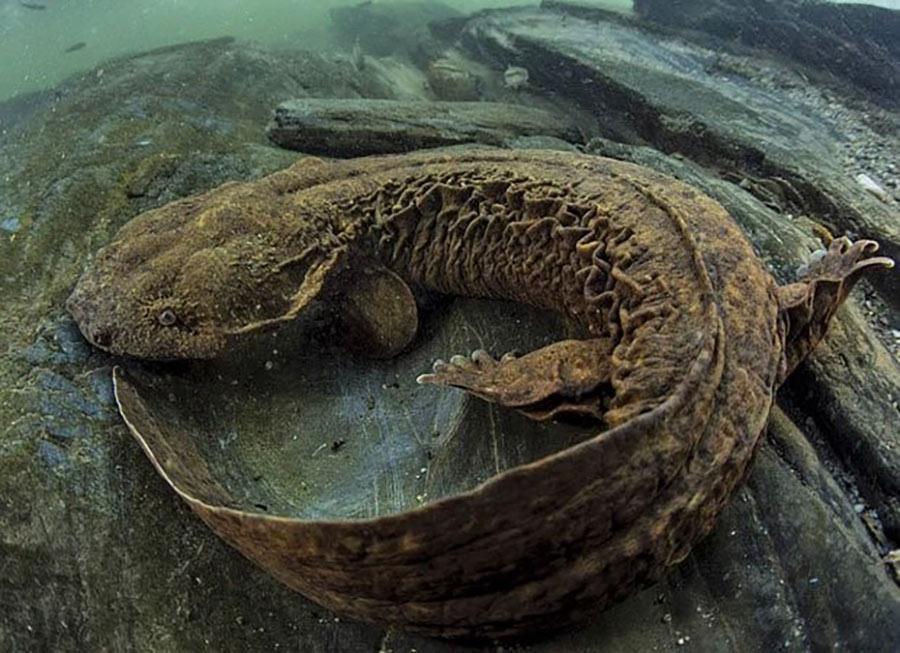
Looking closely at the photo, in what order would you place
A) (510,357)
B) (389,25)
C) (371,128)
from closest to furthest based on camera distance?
(510,357) < (371,128) < (389,25)

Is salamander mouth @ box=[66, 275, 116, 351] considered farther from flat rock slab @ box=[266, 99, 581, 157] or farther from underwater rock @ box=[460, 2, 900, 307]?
underwater rock @ box=[460, 2, 900, 307]

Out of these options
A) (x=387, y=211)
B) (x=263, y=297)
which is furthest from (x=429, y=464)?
(x=387, y=211)

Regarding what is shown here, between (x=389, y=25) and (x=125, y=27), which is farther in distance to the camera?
(x=125, y=27)

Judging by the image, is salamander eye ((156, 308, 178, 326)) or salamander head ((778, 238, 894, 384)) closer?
salamander head ((778, 238, 894, 384))

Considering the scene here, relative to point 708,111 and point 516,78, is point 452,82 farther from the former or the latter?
point 708,111

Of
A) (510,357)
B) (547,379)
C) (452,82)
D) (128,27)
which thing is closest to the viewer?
(547,379)

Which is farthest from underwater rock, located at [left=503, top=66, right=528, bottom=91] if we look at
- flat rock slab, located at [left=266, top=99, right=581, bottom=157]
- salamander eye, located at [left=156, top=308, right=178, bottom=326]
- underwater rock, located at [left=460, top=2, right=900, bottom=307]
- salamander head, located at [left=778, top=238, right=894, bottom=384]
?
salamander eye, located at [left=156, top=308, right=178, bottom=326]

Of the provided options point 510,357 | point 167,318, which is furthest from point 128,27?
point 510,357

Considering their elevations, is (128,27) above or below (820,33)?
below

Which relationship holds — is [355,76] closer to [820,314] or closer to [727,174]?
[727,174]
